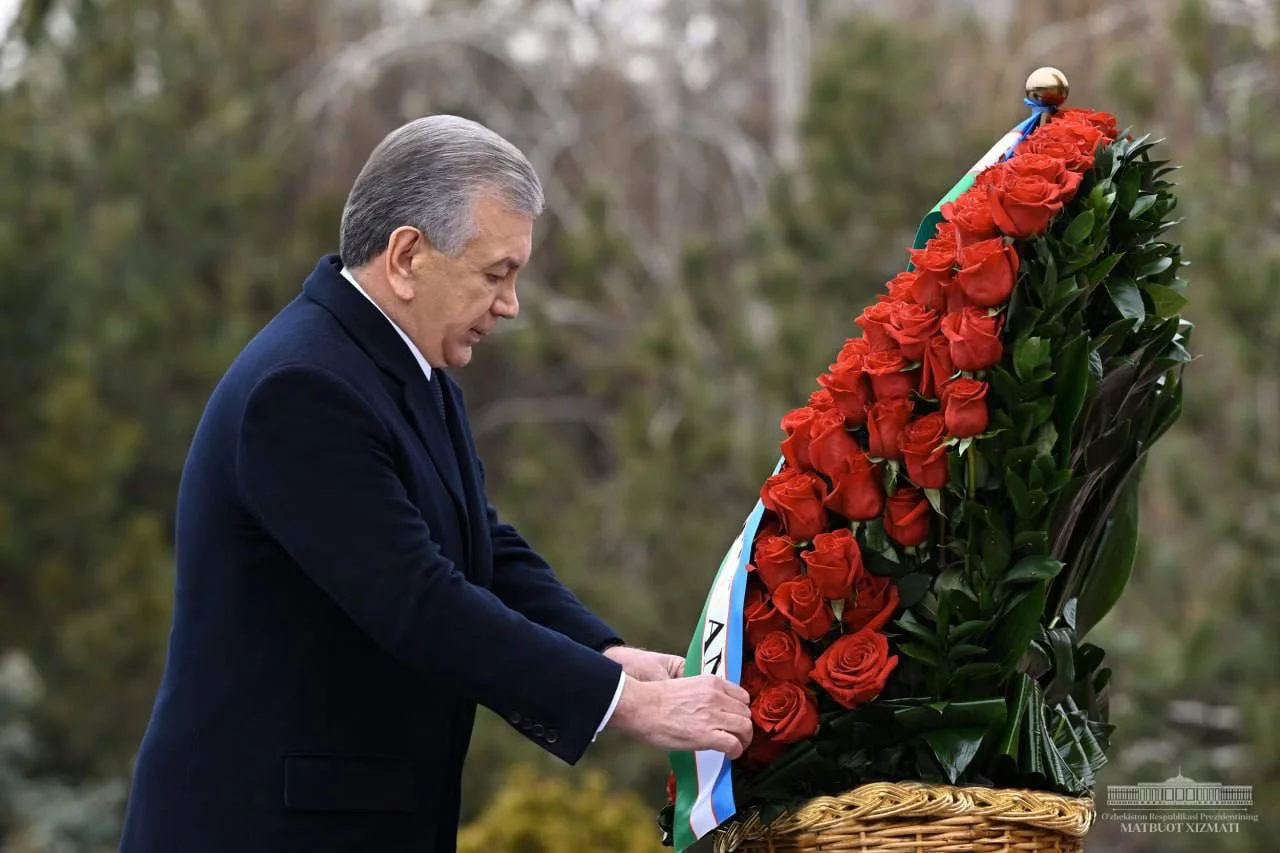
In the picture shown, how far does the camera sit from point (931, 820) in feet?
7.66

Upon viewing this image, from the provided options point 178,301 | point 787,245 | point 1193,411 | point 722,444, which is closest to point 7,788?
point 178,301

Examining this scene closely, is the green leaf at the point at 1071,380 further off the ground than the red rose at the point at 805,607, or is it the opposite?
the green leaf at the point at 1071,380

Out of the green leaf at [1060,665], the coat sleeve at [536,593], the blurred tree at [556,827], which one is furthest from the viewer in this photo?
the blurred tree at [556,827]

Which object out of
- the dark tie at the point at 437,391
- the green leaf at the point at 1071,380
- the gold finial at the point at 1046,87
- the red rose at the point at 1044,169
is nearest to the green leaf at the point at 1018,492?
the green leaf at the point at 1071,380

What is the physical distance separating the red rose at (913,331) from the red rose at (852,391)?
0.02m

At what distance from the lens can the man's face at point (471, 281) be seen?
2.53 m

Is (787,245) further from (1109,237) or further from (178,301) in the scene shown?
(1109,237)

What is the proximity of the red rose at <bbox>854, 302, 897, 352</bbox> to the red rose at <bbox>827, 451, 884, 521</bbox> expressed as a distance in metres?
0.16

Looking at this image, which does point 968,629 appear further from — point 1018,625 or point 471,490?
point 471,490

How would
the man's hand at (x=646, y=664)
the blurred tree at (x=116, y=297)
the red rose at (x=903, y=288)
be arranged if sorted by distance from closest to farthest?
the red rose at (x=903, y=288), the man's hand at (x=646, y=664), the blurred tree at (x=116, y=297)

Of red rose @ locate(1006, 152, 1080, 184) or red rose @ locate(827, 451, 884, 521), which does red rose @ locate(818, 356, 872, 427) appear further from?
red rose @ locate(1006, 152, 1080, 184)

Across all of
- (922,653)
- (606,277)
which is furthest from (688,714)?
(606,277)

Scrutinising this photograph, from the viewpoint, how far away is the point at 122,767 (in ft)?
34.9

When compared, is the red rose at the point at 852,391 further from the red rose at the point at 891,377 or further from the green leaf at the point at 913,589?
the green leaf at the point at 913,589
